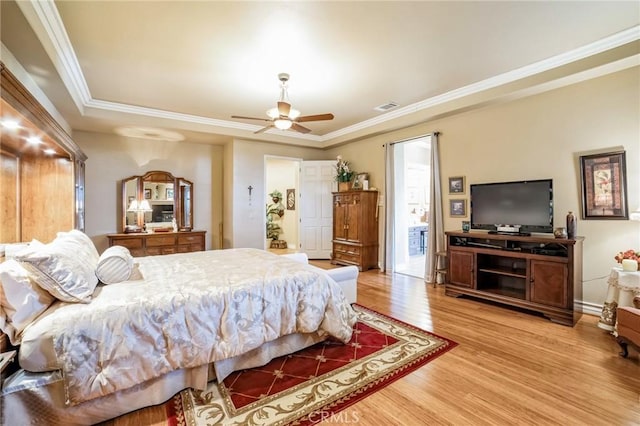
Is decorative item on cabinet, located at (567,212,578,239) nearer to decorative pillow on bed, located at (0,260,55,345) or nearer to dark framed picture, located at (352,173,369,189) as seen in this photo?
dark framed picture, located at (352,173,369,189)

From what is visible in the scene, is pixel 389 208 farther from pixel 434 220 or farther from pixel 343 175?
pixel 343 175

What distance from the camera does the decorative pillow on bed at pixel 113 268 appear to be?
2184 millimetres

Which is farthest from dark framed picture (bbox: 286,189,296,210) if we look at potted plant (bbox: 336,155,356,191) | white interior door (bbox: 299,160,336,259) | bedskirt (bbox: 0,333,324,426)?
bedskirt (bbox: 0,333,324,426)

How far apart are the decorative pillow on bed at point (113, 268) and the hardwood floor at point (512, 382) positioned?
946 mm

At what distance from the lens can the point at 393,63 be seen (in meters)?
3.39

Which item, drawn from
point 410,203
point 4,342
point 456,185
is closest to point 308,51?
point 456,185

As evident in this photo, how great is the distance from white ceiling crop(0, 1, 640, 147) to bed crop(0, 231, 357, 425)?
6.26 ft

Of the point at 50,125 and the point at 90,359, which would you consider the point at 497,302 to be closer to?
the point at 90,359

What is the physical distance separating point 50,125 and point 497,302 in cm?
520

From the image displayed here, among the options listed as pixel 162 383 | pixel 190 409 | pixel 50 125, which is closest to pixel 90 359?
pixel 162 383

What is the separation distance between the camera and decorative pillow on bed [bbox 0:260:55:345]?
5.29 feet

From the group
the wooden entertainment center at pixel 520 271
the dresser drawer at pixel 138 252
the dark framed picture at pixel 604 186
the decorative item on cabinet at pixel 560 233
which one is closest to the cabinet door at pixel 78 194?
A: the dresser drawer at pixel 138 252

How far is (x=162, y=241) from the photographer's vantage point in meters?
5.39

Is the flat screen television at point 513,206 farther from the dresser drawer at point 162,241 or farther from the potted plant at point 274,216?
the potted plant at point 274,216
